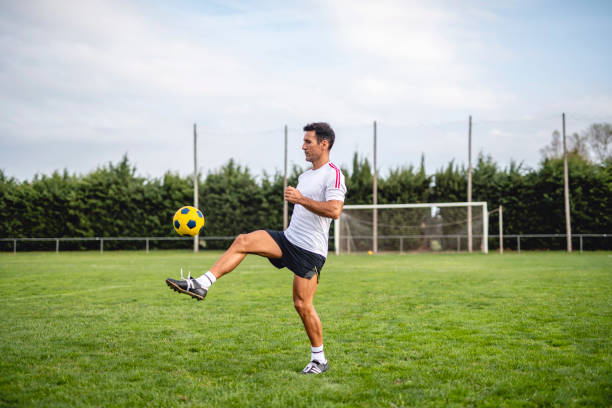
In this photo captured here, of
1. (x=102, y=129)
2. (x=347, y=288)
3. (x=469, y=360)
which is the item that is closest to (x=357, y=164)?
(x=102, y=129)

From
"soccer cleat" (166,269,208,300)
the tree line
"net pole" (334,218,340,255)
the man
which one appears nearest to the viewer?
"soccer cleat" (166,269,208,300)

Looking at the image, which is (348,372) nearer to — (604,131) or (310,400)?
(310,400)

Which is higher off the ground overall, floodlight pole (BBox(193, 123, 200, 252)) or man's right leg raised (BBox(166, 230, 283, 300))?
floodlight pole (BBox(193, 123, 200, 252))

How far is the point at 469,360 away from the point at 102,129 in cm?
3165

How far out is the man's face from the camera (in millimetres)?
4547

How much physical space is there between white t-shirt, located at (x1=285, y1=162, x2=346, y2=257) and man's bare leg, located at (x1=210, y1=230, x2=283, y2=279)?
0.19m

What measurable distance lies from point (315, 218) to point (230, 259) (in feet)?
2.77

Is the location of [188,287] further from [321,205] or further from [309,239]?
[321,205]

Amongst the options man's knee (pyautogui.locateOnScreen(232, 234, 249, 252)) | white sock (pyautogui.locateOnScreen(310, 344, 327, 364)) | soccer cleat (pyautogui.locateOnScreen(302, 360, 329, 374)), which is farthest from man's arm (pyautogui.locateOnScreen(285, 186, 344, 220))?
soccer cleat (pyautogui.locateOnScreen(302, 360, 329, 374))

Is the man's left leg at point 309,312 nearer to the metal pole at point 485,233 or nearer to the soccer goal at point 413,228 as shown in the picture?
the soccer goal at point 413,228

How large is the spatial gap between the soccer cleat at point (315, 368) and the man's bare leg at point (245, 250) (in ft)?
3.25

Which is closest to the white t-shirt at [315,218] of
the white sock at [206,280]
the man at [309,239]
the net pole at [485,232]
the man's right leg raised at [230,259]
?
the man at [309,239]

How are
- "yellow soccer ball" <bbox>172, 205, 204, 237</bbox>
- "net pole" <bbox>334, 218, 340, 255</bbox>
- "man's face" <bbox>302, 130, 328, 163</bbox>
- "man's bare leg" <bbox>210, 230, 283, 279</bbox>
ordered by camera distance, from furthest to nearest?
"net pole" <bbox>334, 218, 340, 255</bbox> < "yellow soccer ball" <bbox>172, 205, 204, 237</bbox> < "man's face" <bbox>302, 130, 328, 163</bbox> < "man's bare leg" <bbox>210, 230, 283, 279</bbox>

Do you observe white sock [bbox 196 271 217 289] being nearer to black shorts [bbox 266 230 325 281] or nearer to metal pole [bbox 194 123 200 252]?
black shorts [bbox 266 230 325 281]
